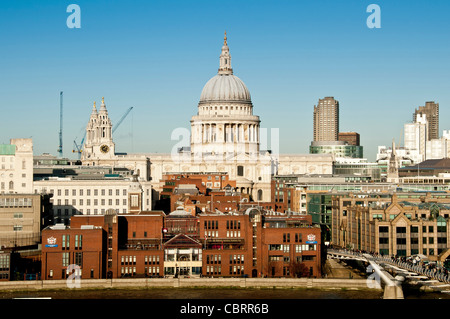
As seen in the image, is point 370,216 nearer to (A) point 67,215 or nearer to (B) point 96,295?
(B) point 96,295

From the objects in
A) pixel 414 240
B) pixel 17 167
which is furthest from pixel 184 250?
pixel 17 167

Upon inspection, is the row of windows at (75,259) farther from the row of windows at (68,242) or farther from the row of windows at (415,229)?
the row of windows at (415,229)

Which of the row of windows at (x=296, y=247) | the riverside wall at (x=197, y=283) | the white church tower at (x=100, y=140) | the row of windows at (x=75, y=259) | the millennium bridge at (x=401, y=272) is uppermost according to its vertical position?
the white church tower at (x=100, y=140)

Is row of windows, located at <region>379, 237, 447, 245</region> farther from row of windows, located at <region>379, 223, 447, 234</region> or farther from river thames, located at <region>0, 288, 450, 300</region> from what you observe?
river thames, located at <region>0, 288, 450, 300</region>

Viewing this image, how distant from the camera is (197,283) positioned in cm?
7900

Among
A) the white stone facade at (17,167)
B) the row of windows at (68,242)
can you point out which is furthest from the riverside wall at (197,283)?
the white stone facade at (17,167)

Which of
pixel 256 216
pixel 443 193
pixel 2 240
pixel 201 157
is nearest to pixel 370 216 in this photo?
pixel 256 216

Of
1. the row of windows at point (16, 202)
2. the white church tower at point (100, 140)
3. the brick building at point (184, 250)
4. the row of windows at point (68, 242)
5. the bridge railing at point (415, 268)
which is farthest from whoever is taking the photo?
the white church tower at point (100, 140)

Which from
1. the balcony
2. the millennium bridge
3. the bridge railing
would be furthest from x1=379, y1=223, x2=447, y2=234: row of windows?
the balcony

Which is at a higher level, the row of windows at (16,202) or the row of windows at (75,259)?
the row of windows at (16,202)

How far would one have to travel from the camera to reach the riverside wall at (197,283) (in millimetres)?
78625

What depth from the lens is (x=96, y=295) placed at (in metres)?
76.9
